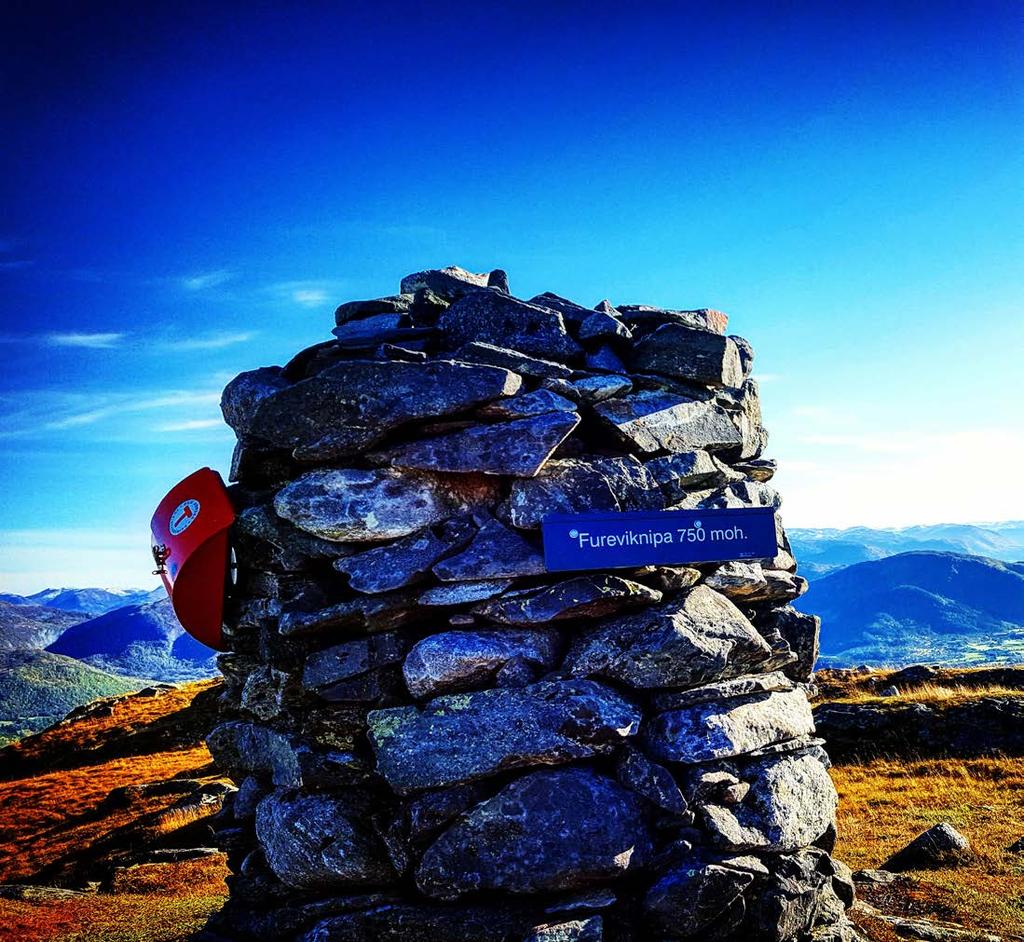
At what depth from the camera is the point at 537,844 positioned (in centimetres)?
973

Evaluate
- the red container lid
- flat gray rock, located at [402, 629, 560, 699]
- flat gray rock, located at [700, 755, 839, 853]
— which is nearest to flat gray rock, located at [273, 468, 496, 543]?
the red container lid

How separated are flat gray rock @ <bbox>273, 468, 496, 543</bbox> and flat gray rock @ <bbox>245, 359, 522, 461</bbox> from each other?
41cm

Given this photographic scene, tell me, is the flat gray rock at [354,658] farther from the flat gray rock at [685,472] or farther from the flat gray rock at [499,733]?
the flat gray rock at [685,472]

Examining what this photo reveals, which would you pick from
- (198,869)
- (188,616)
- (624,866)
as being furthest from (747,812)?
(198,869)

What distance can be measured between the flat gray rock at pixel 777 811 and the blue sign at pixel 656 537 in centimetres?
292

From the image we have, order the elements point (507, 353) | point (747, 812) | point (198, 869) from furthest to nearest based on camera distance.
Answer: point (198, 869) < point (507, 353) < point (747, 812)

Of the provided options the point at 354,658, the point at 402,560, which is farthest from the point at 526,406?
the point at 354,658

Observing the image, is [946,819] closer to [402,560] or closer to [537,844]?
[537,844]

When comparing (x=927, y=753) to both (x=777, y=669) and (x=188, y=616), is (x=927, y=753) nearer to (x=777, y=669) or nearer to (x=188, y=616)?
(x=777, y=669)

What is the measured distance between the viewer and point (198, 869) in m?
21.9

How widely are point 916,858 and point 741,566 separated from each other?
23.4ft

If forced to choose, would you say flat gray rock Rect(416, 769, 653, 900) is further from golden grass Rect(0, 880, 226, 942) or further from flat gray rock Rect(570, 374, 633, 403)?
golden grass Rect(0, 880, 226, 942)

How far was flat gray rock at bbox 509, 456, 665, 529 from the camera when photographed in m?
11.4

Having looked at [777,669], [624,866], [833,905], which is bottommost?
[833,905]
